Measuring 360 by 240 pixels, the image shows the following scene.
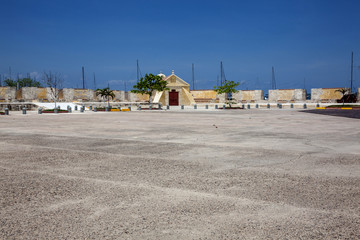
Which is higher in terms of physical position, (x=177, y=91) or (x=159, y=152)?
(x=177, y=91)

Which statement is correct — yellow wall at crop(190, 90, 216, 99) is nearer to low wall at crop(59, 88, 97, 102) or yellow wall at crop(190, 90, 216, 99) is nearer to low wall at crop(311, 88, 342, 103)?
low wall at crop(311, 88, 342, 103)

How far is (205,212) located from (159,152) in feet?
13.9

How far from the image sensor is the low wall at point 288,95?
57.4 metres

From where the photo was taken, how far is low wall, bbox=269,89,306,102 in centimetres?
5741

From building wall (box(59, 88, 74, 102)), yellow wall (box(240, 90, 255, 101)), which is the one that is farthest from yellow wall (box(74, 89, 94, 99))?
yellow wall (box(240, 90, 255, 101))

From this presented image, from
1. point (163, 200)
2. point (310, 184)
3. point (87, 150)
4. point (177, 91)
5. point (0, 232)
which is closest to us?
point (0, 232)

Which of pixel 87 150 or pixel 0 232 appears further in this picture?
pixel 87 150

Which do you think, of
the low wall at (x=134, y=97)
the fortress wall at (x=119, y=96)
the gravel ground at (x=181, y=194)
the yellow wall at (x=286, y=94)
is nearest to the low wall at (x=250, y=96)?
the yellow wall at (x=286, y=94)

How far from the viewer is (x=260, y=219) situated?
10.8 ft

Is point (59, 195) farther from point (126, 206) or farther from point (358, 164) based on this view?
point (358, 164)

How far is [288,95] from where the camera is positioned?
5878cm

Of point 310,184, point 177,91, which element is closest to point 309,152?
point 310,184

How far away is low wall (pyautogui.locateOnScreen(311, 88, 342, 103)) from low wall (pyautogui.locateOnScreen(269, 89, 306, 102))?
1.86 metres

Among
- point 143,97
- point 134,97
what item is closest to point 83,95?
point 134,97
